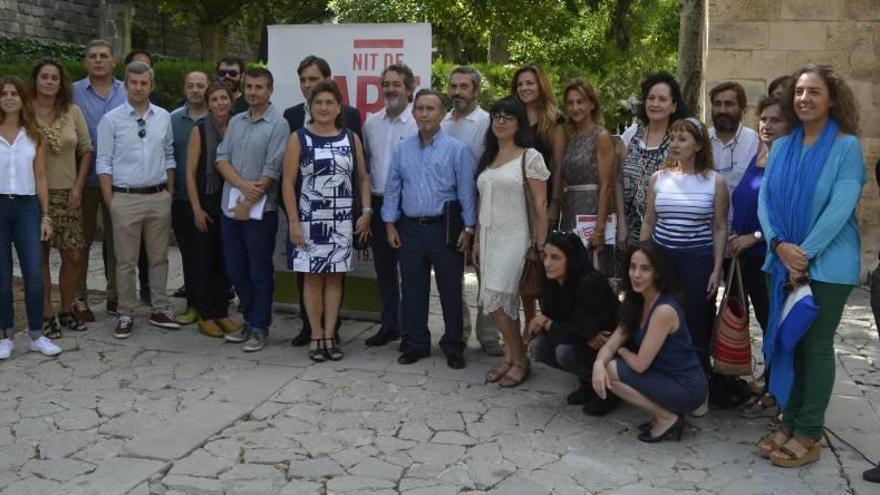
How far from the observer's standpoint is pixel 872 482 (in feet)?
13.3

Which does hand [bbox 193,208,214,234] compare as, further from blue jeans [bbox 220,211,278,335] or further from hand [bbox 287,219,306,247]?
hand [bbox 287,219,306,247]

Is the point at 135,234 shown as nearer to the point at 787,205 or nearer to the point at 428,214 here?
the point at 428,214

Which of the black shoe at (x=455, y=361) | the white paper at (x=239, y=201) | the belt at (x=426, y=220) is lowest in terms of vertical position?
the black shoe at (x=455, y=361)

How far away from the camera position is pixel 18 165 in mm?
5691

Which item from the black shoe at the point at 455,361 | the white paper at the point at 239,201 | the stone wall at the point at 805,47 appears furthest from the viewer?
the stone wall at the point at 805,47

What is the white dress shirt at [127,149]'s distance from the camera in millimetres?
6238

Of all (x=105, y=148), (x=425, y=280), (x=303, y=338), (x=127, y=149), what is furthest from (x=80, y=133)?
(x=425, y=280)

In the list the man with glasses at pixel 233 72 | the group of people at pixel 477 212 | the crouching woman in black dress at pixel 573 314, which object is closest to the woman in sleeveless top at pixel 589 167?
the group of people at pixel 477 212

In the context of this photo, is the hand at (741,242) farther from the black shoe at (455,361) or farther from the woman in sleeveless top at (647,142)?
the black shoe at (455,361)

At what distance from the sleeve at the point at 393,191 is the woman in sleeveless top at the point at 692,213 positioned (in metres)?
1.60

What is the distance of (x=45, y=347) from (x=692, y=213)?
4096 mm

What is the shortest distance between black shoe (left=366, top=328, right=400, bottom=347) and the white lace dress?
1174mm

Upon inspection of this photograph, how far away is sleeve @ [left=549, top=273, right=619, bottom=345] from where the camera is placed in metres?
Answer: 4.77

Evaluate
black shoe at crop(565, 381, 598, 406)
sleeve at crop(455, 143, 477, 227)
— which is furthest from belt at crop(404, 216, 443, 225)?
black shoe at crop(565, 381, 598, 406)
